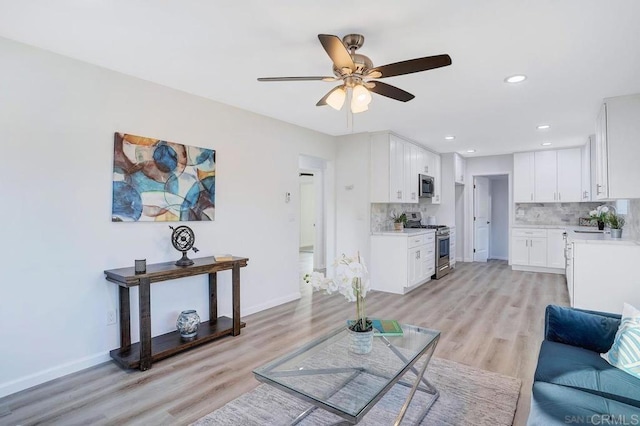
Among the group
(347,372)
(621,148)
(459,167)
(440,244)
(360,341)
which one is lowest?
(347,372)

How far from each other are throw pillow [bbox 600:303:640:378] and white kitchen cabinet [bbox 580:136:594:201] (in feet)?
16.5

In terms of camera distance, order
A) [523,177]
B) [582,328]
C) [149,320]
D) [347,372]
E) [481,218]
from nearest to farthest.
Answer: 1. [347,372]
2. [582,328]
3. [149,320]
4. [523,177]
5. [481,218]

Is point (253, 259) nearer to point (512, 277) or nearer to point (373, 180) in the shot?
point (373, 180)

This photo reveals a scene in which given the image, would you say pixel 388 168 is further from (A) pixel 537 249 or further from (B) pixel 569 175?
(B) pixel 569 175

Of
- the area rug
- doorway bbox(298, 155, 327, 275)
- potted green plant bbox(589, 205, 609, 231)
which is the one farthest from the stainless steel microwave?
the area rug

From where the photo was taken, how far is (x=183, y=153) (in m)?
3.40

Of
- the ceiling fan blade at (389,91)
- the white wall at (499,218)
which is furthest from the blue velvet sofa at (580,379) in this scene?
the white wall at (499,218)

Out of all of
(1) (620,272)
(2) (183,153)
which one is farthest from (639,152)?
(2) (183,153)

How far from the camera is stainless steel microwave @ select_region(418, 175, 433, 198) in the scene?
6238 mm

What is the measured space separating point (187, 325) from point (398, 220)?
3.98 m

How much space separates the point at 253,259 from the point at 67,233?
1962 millimetres

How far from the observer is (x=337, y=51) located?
6.63ft

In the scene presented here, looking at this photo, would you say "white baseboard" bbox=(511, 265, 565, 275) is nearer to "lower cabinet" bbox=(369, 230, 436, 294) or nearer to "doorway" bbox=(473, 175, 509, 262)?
"doorway" bbox=(473, 175, 509, 262)

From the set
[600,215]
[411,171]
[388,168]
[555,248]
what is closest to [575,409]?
[388,168]
